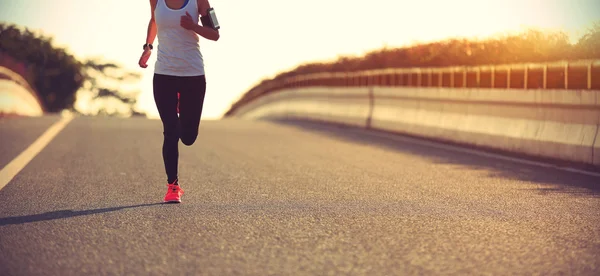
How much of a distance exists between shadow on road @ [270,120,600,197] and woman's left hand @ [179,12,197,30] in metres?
3.59

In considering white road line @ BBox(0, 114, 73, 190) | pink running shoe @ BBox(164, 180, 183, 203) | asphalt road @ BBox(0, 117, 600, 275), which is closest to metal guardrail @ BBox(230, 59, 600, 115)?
asphalt road @ BBox(0, 117, 600, 275)

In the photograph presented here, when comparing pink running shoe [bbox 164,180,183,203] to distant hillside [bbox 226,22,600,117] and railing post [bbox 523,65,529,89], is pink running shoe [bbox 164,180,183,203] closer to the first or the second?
railing post [bbox 523,65,529,89]

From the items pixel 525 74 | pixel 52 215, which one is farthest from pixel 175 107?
pixel 525 74

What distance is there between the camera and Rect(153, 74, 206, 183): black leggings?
892 cm

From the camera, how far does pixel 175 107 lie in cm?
904

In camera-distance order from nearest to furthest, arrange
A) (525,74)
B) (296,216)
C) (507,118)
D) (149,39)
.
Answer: (296,216)
(149,39)
(507,118)
(525,74)

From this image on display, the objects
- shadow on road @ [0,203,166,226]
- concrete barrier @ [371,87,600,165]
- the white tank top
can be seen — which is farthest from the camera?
concrete barrier @ [371,87,600,165]

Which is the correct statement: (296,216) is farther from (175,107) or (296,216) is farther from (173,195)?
(175,107)

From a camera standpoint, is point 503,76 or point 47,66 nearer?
point 503,76

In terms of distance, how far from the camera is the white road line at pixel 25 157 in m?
10.8

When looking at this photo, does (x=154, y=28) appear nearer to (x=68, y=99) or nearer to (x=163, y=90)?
(x=163, y=90)

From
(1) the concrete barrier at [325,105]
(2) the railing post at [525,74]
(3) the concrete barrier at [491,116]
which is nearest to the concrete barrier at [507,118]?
(3) the concrete barrier at [491,116]

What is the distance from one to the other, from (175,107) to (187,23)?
81cm

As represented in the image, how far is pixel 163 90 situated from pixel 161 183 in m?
1.58
